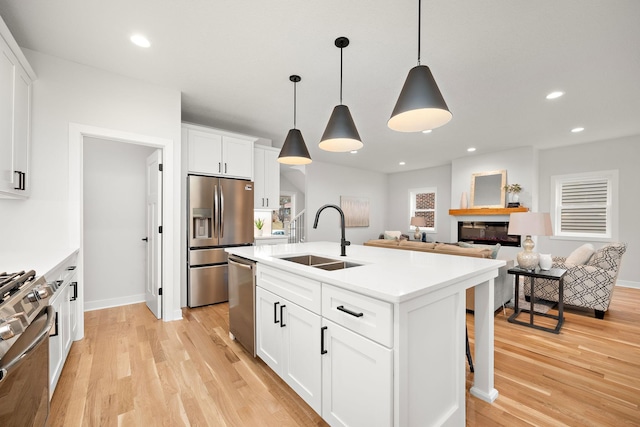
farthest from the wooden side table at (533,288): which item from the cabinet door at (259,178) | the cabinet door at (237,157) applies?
the cabinet door at (237,157)

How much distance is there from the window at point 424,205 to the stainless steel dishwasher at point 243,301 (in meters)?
6.40

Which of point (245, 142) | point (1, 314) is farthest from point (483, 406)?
point (245, 142)

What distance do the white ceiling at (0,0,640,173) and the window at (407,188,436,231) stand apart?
12.9 ft

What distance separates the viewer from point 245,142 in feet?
13.3

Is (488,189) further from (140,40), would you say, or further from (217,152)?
(140,40)

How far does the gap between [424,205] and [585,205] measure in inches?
133

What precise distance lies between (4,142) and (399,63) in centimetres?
313

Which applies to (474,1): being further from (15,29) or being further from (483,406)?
(15,29)

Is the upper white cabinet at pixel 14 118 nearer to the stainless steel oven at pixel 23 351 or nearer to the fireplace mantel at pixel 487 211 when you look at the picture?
the stainless steel oven at pixel 23 351

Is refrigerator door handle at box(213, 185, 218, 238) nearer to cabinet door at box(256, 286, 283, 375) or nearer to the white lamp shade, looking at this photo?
cabinet door at box(256, 286, 283, 375)

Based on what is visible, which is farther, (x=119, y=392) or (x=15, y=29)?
(x=15, y=29)

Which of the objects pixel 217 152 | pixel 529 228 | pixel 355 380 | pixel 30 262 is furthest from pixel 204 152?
pixel 529 228

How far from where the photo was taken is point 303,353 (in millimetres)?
1657

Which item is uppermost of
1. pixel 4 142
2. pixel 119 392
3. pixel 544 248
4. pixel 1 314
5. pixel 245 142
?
pixel 245 142
